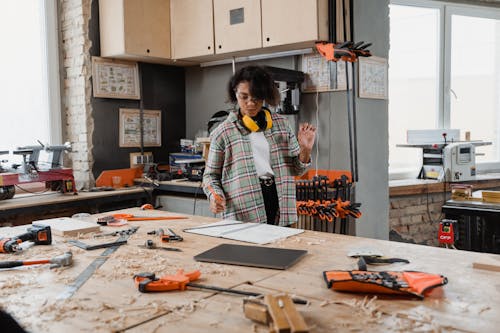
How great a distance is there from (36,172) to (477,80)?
433 centimetres

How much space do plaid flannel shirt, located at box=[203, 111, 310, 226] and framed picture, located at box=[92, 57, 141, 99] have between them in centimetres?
181

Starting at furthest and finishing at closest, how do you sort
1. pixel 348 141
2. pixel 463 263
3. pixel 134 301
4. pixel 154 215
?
1. pixel 348 141
2. pixel 154 215
3. pixel 463 263
4. pixel 134 301

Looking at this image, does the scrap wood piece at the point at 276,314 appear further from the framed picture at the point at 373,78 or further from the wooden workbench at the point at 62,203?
the framed picture at the point at 373,78

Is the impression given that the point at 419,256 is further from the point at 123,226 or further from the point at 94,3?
the point at 94,3

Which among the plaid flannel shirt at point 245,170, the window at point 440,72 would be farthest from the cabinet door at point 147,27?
the window at point 440,72

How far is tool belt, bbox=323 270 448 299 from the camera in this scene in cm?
118

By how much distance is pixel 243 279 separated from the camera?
135 cm

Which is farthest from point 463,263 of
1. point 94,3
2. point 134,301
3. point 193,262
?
point 94,3

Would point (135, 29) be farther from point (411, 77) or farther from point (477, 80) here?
point (477, 80)

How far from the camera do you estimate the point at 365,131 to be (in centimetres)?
365

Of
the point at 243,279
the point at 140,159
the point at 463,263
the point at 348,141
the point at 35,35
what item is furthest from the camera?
the point at 140,159

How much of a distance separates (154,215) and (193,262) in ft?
2.98

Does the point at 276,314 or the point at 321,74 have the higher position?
the point at 321,74

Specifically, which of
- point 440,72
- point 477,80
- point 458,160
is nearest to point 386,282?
point 458,160
